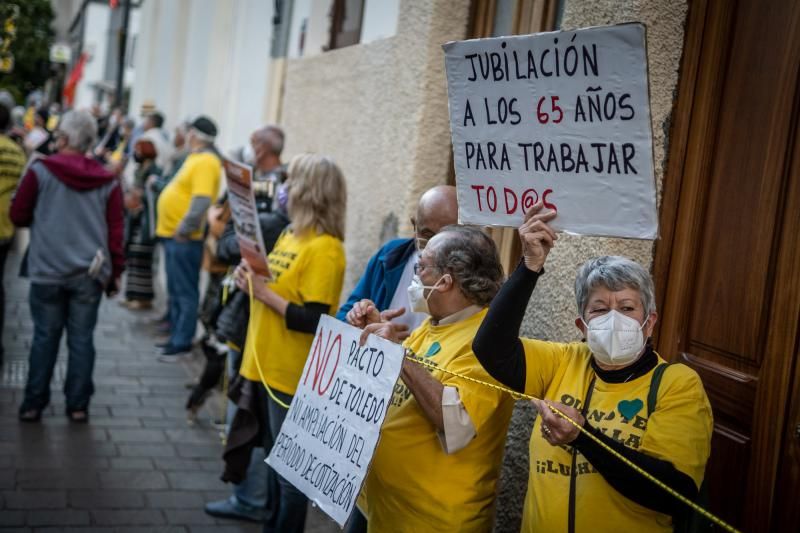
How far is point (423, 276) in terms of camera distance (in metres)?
3.31

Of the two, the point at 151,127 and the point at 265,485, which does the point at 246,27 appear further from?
the point at 265,485

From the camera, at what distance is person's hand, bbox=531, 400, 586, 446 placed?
8.46ft

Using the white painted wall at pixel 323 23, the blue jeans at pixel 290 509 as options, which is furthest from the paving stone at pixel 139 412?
the white painted wall at pixel 323 23

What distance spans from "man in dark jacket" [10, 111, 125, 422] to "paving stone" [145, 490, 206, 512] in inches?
59.2

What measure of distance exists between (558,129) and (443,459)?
1.16 meters

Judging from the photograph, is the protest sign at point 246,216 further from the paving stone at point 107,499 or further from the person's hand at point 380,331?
the paving stone at point 107,499

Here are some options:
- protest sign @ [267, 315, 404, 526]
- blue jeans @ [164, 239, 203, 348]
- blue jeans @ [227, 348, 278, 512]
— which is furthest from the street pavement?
protest sign @ [267, 315, 404, 526]

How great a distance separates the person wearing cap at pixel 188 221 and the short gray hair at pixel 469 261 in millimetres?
5882

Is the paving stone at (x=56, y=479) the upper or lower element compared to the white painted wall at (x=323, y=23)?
lower

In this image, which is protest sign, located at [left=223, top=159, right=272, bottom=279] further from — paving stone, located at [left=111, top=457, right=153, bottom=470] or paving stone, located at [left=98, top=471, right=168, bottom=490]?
paving stone, located at [left=111, top=457, right=153, bottom=470]

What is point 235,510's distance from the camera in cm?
534

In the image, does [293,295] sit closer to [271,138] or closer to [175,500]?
[175,500]

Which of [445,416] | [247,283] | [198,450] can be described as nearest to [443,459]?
[445,416]

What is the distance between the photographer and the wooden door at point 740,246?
312 centimetres
